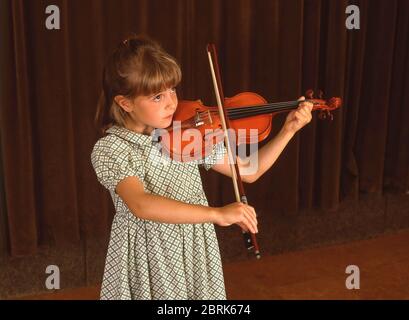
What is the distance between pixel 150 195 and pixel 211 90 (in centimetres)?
107

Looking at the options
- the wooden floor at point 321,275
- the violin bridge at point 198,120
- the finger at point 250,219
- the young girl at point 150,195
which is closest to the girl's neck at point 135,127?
the young girl at point 150,195

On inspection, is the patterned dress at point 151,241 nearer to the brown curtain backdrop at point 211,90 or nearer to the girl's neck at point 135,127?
the girl's neck at point 135,127

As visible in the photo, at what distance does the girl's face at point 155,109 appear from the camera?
1.17m

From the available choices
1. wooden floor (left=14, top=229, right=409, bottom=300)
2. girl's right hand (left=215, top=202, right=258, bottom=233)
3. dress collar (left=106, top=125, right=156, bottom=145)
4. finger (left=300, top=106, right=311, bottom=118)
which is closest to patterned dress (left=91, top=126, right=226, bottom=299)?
dress collar (left=106, top=125, right=156, bottom=145)

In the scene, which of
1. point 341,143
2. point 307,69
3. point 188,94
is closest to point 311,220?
point 341,143

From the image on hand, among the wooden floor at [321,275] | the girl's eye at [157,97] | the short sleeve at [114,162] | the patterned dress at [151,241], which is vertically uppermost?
the girl's eye at [157,97]

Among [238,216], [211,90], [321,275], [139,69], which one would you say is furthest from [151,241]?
[321,275]

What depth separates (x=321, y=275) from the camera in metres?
2.29

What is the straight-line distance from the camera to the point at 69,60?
74.7 inches

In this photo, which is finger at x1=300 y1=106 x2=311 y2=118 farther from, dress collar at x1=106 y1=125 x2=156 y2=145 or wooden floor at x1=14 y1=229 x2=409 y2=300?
wooden floor at x1=14 y1=229 x2=409 y2=300

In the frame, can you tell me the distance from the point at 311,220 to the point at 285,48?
826mm

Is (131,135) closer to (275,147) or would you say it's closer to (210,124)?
(210,124)

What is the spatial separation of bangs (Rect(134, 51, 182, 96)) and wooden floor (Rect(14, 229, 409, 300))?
1194mm

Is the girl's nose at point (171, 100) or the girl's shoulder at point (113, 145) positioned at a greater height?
the girl's nose at point (171, 100)
